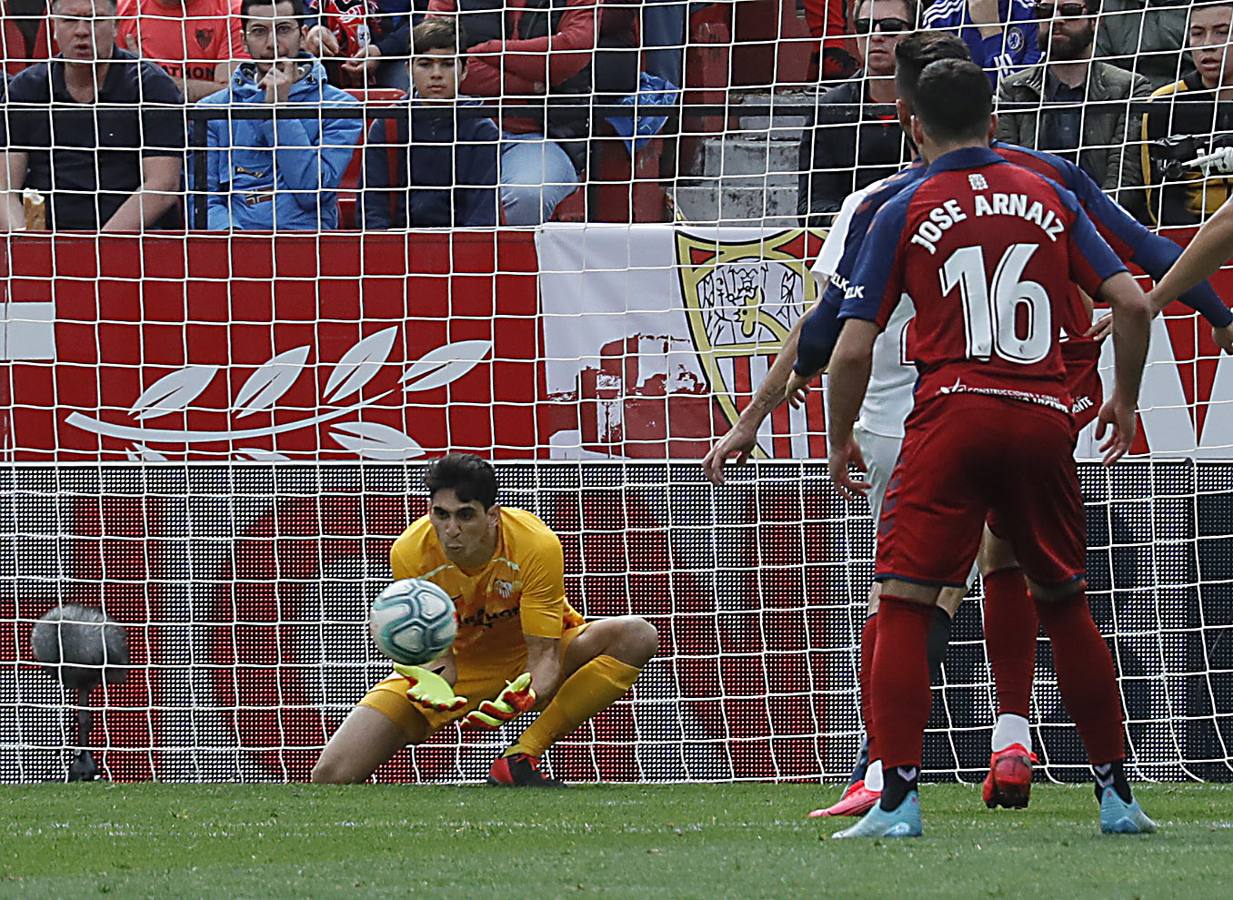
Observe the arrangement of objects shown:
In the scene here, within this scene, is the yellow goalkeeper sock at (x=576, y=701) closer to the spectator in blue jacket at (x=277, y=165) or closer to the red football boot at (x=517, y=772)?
the red football boot at (x=517, y=772)

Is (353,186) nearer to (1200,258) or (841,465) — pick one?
(841,465)

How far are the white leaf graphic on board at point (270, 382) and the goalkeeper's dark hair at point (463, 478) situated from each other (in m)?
1.59

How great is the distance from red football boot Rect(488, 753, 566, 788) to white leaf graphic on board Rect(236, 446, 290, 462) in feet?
5.79

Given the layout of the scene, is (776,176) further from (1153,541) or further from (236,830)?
(236,830)

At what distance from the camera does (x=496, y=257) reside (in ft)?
25.6

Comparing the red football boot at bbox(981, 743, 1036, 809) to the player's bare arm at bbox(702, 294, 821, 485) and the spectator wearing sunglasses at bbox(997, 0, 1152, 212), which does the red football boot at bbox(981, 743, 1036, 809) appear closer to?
the player's bare arm at bbox(702, 294, 821, 485)

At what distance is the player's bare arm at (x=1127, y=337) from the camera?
13.3ft

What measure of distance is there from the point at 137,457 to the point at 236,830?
127 inches

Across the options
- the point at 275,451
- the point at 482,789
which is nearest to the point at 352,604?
the point at 275,451

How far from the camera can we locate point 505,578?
655 cm

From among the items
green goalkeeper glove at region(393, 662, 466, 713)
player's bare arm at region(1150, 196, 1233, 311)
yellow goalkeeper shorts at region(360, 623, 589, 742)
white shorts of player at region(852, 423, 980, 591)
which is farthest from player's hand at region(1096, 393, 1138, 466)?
Result: green goalkeeper glove at region(393, 662, 466, 713)

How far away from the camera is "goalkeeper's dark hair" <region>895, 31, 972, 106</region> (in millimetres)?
4504

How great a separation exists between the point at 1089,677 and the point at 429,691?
2774 mm

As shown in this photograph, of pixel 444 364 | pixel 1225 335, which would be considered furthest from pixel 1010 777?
pixel 444 364
